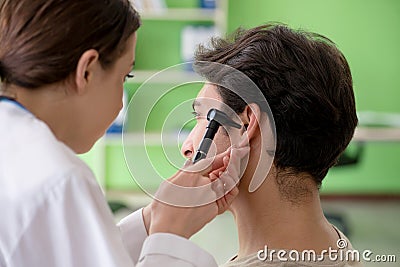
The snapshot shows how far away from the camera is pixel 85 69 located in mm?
1101

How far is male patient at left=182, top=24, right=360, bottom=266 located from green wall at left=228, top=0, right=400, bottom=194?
4034mm

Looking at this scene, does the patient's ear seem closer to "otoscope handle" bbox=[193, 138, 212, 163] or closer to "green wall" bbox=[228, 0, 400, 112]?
"otoscope handle" bbox=[193, 138, 212, 163]

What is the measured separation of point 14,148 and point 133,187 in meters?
4.53

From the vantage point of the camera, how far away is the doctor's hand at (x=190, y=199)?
3.99 feet

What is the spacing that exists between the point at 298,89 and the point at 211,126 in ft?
0.61

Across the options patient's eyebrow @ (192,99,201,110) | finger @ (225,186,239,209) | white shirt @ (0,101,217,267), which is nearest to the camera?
white shirt @ (0,101,217,267)

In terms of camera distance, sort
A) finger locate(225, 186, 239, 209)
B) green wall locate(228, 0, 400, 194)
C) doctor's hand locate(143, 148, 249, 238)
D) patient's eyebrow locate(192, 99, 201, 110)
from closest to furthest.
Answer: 1. doctor's hand locate(143, 148, 249, 238)
2. finger locate(225, 186, 239, 209)
3. patient's eyebrow locate(192, 99, 201, 110)
4. green wall locate(228, 0, 400, 194)

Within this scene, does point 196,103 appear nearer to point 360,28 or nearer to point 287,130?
point 287,130

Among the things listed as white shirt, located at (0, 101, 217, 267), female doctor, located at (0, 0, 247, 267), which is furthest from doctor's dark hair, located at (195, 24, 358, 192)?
white shirt, located at (0, 101, 217, 267)

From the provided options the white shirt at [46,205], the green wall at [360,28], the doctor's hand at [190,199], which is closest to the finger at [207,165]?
the doctor's hand at [190,199]

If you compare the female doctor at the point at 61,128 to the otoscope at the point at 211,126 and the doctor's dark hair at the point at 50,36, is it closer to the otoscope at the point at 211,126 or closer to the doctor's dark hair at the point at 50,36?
the doctor's dark hair at the point at 50,36

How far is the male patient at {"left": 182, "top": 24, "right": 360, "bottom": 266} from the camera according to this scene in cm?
136

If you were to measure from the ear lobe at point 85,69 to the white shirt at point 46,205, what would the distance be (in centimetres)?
9

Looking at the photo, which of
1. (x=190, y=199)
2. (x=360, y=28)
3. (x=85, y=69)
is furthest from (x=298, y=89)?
(x=360, y=28)
